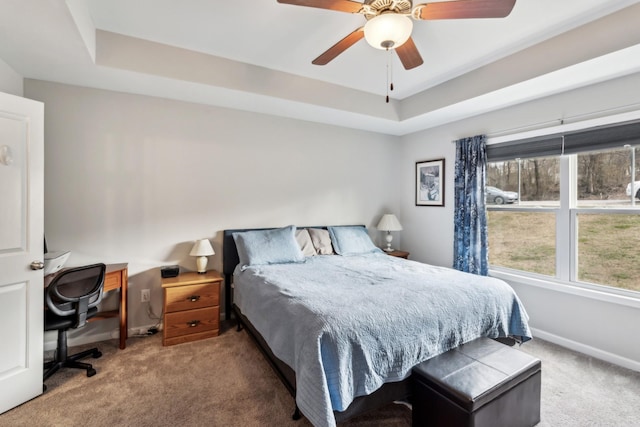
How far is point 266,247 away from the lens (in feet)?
10.3

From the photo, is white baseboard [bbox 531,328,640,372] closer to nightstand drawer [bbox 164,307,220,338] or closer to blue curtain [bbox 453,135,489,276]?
blue curtain [bbox 453,135,489,276]

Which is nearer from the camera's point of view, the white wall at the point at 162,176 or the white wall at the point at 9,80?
the white wall at the point at 9,80

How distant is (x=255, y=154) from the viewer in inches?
141

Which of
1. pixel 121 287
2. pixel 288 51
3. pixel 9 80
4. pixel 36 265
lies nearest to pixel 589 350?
pixel 288 51

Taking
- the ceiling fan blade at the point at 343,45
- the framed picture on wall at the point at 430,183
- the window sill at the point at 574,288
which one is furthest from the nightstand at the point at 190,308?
Result: the window sill at the point at 574,288

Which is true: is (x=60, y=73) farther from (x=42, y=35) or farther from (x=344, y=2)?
(x=344, y=2)

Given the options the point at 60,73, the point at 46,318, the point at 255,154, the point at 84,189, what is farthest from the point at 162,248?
the point at 60,73

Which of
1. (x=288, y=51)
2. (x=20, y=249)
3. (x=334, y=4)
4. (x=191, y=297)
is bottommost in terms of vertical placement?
(x=191, y=297)

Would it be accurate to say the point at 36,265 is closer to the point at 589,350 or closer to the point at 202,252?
the point at 202,252

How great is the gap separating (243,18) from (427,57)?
5.48 ft

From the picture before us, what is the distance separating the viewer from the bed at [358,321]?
1483 millimetres

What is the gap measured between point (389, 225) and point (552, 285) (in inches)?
76.1

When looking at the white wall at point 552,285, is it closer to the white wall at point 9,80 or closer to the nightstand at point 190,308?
the nightstand at point 190,308

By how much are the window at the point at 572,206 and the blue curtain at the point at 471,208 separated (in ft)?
0.59
